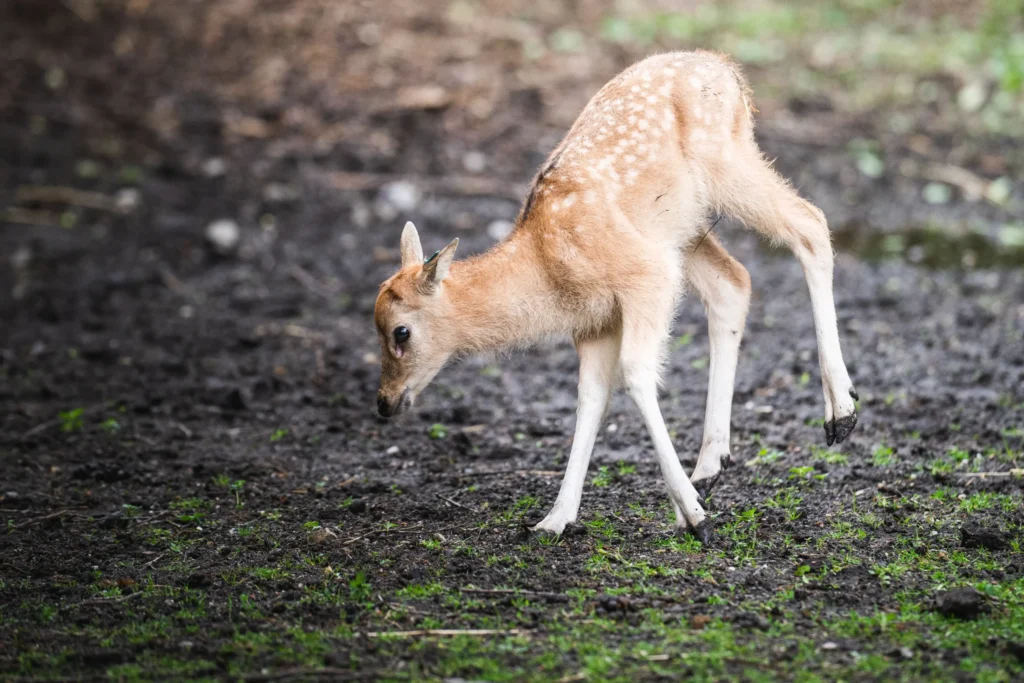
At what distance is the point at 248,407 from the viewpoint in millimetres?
7617

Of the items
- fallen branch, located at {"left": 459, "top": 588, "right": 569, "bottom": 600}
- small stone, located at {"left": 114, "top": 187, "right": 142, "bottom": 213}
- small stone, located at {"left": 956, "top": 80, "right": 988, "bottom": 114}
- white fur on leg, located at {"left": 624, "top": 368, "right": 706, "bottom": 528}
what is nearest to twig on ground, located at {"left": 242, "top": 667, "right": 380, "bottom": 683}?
fallen branch, located at {"left": 459, "top": 588, "right": 569, "bottom": 600}

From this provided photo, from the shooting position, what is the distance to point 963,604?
4.42m

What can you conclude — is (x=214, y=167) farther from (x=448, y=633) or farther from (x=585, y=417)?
(x=448, y=633)

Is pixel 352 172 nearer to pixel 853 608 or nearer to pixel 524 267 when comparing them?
pixel 524 267

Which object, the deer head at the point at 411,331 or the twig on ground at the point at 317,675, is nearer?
the twig on ground at the point at 317,675

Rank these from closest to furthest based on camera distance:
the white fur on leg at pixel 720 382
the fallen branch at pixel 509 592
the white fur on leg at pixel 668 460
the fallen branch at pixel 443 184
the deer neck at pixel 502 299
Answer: the fallen branch at pixel 509 592 < the white fur on leg at pixel 668 460 < the deer neck at pixel 502 299 < the white fur on leg at pixel 720 382 < the fallen branch at pixel 443 184

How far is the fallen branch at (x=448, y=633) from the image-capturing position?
448 cm

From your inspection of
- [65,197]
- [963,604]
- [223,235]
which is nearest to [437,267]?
[963,604]

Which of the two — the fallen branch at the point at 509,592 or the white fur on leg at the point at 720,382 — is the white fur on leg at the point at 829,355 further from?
the fallen branch at the point at 509,592

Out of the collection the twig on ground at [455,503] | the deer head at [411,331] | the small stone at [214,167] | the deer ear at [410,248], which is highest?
the deer ear at [410,248]

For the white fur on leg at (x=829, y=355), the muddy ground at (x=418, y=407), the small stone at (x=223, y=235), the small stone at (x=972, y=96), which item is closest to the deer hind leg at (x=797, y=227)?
the white fur on leg at (x=829, y=355)

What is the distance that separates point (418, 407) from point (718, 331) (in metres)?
2.22

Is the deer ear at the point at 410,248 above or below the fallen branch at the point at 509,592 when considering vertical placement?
above

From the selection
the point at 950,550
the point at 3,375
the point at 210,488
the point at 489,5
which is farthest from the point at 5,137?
the point at 950,550
